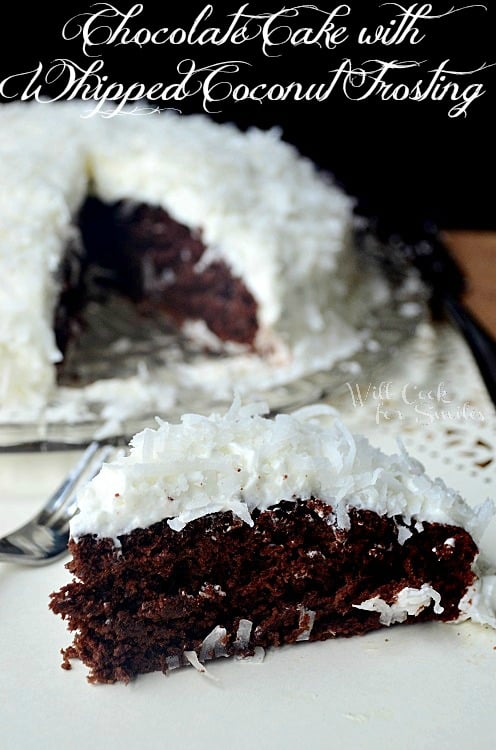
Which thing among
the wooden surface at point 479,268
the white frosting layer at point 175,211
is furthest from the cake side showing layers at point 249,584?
the wooden surface at point 479,268

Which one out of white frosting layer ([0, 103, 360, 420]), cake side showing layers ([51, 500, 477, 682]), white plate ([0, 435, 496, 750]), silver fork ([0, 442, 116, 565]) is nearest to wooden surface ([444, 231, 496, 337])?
white frosting layer ([0, 103, 360, 420])

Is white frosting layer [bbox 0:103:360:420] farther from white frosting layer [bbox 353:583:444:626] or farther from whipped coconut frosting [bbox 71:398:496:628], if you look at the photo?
white frosting layer [bbox 353:583:444:626]

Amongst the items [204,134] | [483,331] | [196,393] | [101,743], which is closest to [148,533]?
[101,743]

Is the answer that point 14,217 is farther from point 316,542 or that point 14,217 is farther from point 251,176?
point 316,542

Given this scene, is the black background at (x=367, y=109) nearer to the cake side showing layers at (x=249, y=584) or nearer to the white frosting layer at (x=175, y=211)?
the white frosting layer at (x=175, y=211)

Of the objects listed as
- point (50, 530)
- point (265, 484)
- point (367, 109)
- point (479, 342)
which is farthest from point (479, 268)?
point (265, 484)

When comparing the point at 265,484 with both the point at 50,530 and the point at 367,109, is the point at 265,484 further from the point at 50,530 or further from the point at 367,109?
the point at 367,109
